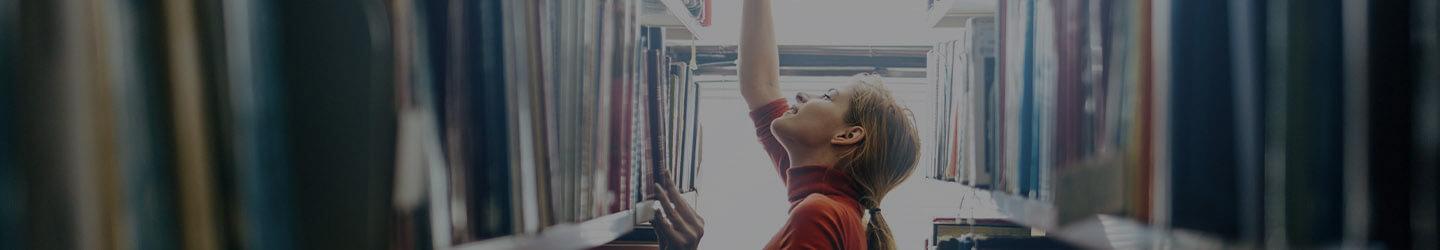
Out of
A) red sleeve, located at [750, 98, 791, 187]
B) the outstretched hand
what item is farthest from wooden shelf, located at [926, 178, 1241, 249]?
the outstretched hand

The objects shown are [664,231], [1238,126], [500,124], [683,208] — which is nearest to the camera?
[1238,126]

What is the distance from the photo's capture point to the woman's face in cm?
196

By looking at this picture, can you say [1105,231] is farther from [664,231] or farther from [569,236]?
[664,231]

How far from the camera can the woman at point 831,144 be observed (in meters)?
1.76

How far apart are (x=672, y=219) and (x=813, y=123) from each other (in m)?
0.66

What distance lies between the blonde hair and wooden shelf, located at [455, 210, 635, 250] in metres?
0.52

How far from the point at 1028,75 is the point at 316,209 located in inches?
45.6

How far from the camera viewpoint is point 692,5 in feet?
7.00

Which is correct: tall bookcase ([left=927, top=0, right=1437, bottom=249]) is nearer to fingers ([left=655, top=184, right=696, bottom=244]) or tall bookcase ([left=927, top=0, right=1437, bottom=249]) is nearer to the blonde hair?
the blonde hair

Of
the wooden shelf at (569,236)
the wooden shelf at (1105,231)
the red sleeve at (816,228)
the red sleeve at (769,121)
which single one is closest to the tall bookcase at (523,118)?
the wooden shelf at (569,236)

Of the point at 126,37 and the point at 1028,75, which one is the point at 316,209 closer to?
the point at 126,37

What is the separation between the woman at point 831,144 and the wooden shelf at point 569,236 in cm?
35

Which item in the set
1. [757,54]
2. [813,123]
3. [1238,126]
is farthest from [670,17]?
[1238,126]

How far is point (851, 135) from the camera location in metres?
1.97
